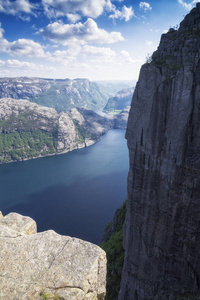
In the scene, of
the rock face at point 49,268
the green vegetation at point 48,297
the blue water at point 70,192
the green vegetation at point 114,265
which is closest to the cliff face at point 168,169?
the green vegetation at point 114,265

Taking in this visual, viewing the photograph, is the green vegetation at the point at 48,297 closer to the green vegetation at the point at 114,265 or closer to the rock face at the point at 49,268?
the rock face at the point at 49,268

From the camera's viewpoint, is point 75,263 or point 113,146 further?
point 113,146

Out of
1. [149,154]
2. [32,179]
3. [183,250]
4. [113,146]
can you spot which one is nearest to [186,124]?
[149,154]

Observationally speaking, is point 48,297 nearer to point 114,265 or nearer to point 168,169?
point 168,169

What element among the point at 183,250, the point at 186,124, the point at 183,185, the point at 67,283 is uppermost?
the point at 186,124

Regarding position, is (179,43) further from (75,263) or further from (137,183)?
(75,263)

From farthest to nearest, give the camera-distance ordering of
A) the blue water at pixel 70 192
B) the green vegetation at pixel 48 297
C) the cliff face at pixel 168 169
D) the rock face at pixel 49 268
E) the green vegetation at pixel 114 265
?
the blue water at pixel 70 192 < the green vegetation at pixel 114 265 < the cliff face at pixel 168 169 < the rock face at pixel 49 268 < the green vegetation at pixel 48 297
